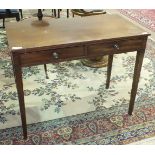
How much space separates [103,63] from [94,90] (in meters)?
0.57

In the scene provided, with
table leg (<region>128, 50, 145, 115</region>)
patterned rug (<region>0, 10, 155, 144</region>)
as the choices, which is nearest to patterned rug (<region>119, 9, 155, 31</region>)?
patterned rug (<region>0, 10, 155, 144</region>)

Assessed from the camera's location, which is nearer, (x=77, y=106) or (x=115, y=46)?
(x=115, y=46)

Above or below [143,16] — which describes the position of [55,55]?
above

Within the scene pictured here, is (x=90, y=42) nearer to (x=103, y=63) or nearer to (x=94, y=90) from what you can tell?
(x=94, y=90)

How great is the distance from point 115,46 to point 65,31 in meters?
0.35

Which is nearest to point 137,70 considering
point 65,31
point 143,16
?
point 65,31

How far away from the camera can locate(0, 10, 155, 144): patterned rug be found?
1.83 meters

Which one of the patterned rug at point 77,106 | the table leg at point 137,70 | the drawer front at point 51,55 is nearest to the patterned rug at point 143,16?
the patterned rug at point 77,106

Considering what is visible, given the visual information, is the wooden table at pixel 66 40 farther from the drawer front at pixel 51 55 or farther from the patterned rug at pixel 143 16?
the patterned rug at pixel 143 16

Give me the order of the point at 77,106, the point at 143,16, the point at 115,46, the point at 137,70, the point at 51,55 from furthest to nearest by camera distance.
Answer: the point at 143,16
the point at 77,106
the point at 137,70
the point at 115,46
the point at 51,55

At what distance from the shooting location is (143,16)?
15.0 ft

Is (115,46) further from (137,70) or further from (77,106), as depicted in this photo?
(77,106)
